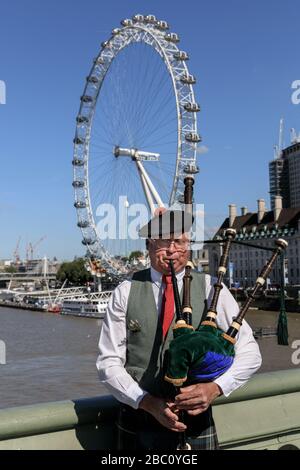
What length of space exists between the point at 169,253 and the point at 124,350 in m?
0.37

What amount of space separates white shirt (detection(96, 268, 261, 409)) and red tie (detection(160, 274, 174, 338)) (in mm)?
22

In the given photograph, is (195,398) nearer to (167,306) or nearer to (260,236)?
(167,306)

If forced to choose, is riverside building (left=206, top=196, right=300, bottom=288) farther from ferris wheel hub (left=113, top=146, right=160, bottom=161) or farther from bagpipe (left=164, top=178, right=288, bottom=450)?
bagpipe (left=164, top=178, right=288, bottom=450)

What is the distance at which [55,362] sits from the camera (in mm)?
20344

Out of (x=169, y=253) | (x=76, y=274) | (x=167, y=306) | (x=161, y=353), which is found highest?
(x=169, y=253)

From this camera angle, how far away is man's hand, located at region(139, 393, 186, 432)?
1.93 metres

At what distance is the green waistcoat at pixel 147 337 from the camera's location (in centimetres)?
207

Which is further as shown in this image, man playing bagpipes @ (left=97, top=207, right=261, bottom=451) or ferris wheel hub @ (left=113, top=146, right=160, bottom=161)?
ferris wheel hub @ (left=113, top=146, right=160, bottom=161)

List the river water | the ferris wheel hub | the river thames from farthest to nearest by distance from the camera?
1. the ferris wheel hub
2. the river thames
3. the river water

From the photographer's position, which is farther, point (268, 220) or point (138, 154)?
point (268, 220)

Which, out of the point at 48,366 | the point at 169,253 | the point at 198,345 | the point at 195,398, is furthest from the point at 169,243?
the point at 48,366

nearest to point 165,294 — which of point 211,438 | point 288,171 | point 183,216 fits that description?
point 183,216

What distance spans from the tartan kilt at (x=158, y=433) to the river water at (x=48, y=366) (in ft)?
36.9

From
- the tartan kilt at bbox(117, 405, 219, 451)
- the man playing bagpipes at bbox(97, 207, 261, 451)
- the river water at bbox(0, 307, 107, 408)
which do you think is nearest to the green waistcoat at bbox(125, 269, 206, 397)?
the man playing bagpipes at bbox(97, 207, 261, 451)
